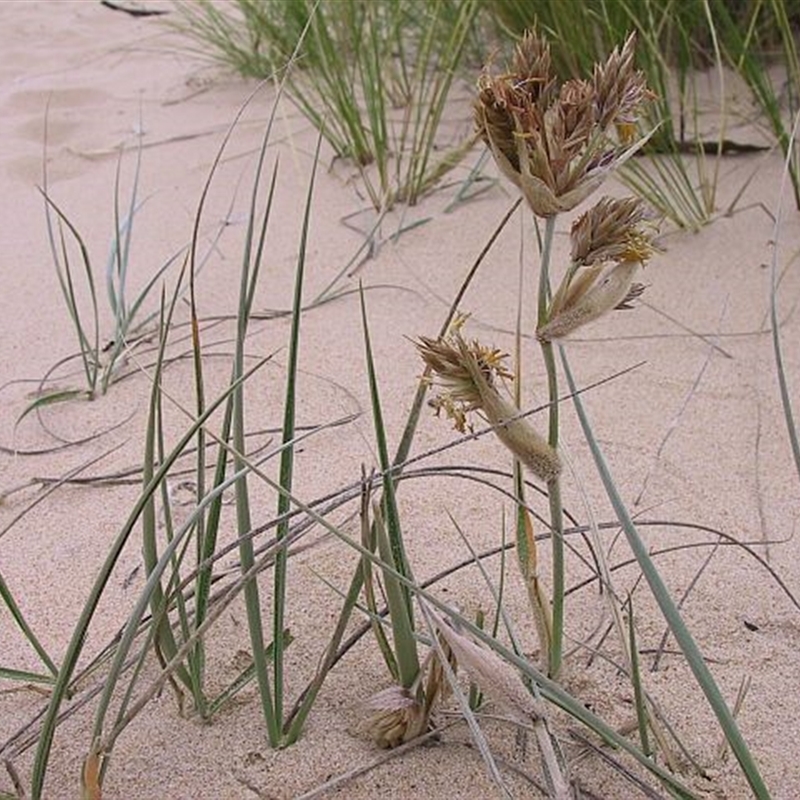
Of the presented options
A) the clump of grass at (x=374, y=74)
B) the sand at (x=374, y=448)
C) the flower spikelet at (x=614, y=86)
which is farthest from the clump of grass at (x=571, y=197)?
the clump of grass at (x=374, y=74)

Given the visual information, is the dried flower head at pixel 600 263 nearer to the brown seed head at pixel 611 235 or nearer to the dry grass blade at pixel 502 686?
the brown seed head at pixel 611 235

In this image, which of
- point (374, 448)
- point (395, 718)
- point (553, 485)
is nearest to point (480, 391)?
point (553, 485)

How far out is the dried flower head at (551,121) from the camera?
2.14 feet

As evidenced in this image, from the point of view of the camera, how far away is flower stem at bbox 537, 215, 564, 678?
2.27ft

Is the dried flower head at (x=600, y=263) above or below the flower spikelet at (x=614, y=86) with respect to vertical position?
below

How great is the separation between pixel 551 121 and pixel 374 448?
0.73 meters

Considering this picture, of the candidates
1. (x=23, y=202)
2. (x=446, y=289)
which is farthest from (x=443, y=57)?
(x=23, y=202)

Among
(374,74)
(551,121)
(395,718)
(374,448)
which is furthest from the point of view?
(374,74)

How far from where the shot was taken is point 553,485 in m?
0.75

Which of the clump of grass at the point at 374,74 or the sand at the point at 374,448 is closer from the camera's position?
the sand at the point at 374,448

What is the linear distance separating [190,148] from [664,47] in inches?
38.1

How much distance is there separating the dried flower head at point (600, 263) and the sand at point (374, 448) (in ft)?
0.42

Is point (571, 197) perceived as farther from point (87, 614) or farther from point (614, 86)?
point (87, 614)

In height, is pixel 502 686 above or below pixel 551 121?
below
